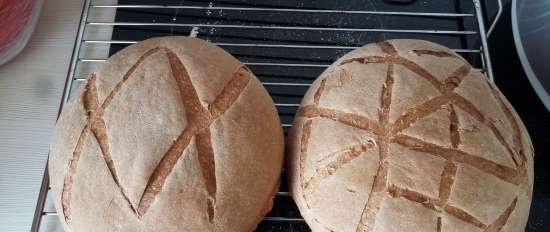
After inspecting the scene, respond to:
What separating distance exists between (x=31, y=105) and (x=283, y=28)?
0.66m

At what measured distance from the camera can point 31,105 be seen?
4.31 feet

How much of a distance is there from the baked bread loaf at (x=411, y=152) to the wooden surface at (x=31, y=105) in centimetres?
65

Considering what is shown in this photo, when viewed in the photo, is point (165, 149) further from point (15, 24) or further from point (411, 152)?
point (15, 24)

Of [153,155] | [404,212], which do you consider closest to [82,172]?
[153,155]

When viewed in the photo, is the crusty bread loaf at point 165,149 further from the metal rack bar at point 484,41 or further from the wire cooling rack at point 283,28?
the metal rack bar at point 484,41

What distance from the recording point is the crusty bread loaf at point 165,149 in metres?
0.87

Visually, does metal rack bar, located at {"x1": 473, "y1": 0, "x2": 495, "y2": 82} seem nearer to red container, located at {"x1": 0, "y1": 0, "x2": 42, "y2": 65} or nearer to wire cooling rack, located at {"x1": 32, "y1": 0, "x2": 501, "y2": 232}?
wire cooling rack, located at {"x1": 32, "y1": 0, "x2": 501, "y2": 232}

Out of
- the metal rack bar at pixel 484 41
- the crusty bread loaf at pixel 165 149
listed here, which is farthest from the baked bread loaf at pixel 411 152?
the metal rack bar at pixel 484 41

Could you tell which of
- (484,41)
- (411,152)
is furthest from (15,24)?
(484,41)

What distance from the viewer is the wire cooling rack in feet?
4.40

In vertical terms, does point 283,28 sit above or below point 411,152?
above

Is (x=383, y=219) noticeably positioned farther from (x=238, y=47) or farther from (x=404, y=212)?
(x=238, y=47)

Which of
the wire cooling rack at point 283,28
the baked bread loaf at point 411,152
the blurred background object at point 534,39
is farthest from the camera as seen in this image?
the wire cooling rack at point 283,28

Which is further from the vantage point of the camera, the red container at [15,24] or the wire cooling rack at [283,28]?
the wire cooling rack at [283,28]
